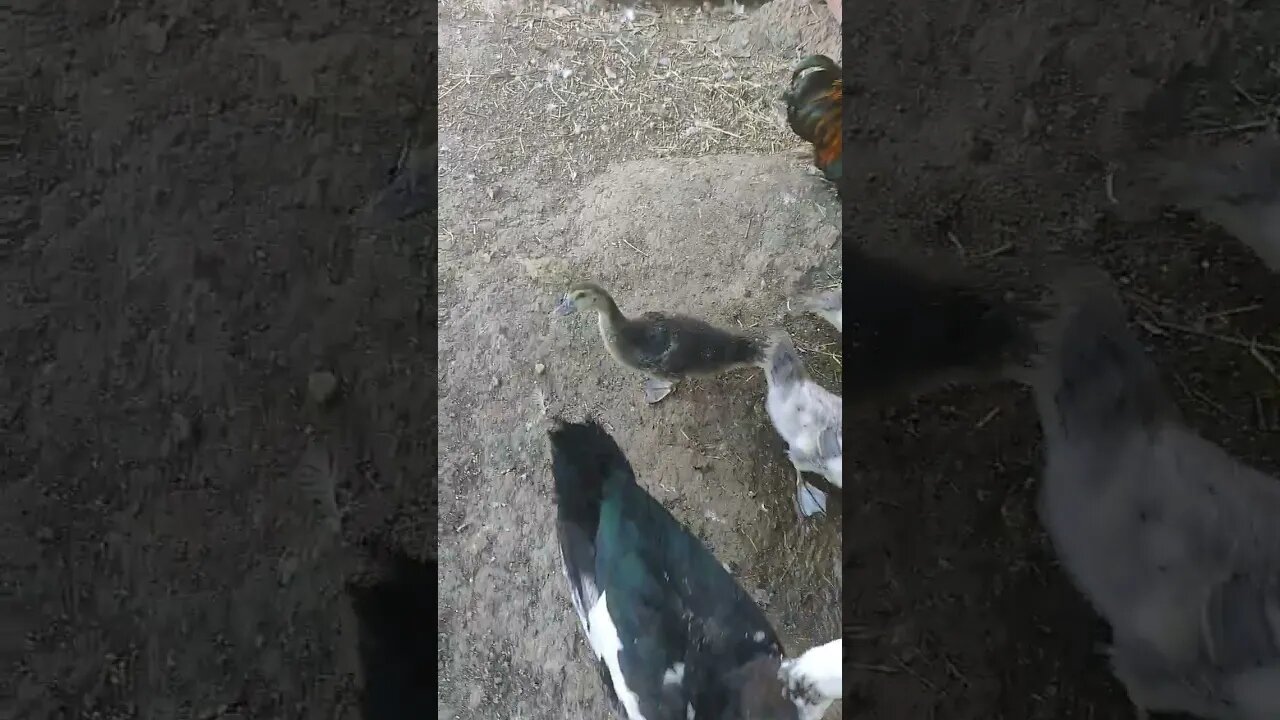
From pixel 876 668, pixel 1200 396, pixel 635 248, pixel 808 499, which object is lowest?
pixel 876 668

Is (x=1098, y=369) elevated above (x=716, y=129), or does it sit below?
below

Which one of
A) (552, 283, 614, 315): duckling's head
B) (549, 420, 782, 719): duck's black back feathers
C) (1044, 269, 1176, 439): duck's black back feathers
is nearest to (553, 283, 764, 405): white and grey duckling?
(552, 283, 614, 315): duckling's head

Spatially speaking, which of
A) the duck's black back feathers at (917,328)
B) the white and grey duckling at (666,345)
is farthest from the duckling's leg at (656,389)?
the duck's black back feathers at (917,328)

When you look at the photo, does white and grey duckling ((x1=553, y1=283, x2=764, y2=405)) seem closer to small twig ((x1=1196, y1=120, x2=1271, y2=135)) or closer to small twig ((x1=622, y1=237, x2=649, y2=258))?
small twig ((x1=622, y1=237, x2=649, y2=258))

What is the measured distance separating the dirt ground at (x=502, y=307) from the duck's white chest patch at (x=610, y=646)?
0.06 metres

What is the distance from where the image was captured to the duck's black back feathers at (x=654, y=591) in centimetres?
73

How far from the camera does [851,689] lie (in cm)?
75

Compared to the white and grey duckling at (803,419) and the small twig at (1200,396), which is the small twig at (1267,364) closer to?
the small twig at (1200,396)

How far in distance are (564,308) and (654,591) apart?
1.16ft

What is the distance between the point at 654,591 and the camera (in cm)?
73

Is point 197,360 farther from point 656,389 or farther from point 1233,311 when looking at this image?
point 1233,311

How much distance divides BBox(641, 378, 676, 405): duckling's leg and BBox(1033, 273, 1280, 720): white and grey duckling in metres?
0.42

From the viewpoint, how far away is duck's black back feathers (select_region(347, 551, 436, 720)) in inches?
30.5

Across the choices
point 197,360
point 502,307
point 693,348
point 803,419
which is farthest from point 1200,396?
point 197,360
